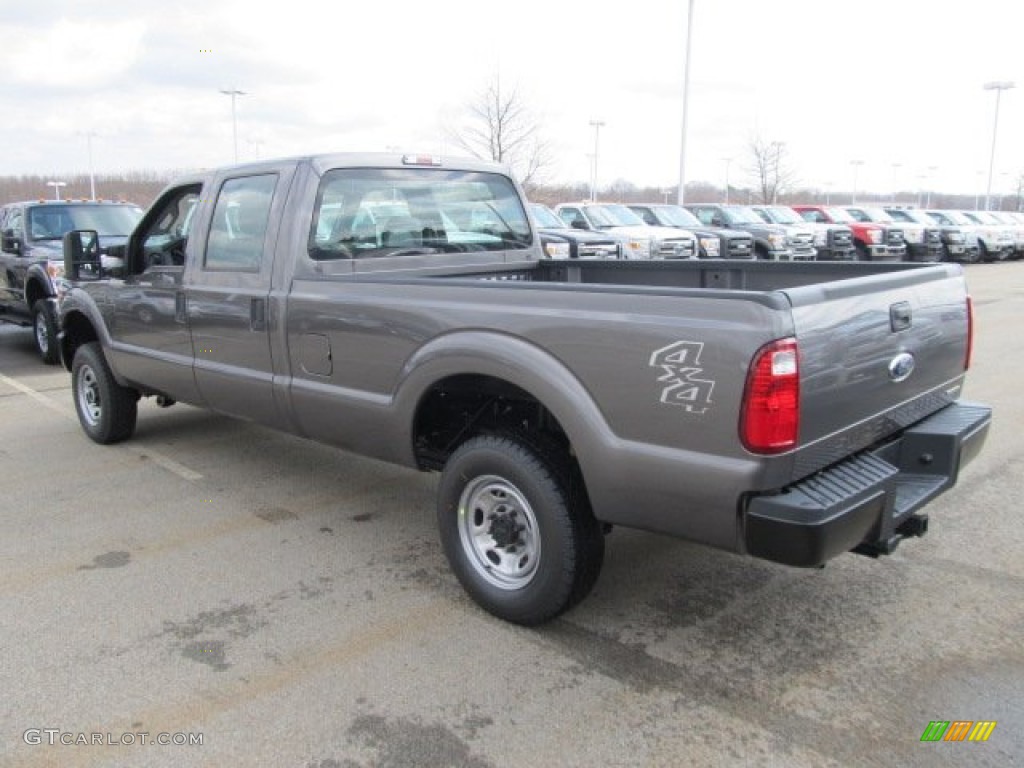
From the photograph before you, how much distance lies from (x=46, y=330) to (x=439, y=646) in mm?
8124

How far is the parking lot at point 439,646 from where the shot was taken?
2.72 meters

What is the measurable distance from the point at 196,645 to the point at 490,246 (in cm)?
276

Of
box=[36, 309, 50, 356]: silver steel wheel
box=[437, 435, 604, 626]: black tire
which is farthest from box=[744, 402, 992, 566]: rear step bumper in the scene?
box=[36, 309, 50, 356]: silver steel wheel

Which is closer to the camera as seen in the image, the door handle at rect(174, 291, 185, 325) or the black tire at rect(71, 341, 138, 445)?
the door handle at rect(174, 291, 185, 325)

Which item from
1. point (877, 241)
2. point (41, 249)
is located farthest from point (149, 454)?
point (877, 241)

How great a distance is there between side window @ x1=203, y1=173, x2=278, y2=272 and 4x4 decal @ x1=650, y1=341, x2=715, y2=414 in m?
2.46

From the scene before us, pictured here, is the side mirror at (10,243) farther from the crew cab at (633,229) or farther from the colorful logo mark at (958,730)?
the colorful logo mark at (958,730)

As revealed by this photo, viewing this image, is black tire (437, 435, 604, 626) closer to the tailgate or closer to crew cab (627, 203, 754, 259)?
the tailgate

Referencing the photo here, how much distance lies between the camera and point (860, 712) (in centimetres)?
284

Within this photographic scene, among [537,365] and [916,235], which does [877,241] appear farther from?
[537,365]

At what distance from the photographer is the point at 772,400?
2600 millimetres

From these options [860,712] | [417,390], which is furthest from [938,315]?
[417,390]

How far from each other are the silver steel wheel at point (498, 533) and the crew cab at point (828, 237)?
20.2 m

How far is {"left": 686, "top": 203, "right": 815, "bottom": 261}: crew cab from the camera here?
2081 cm
